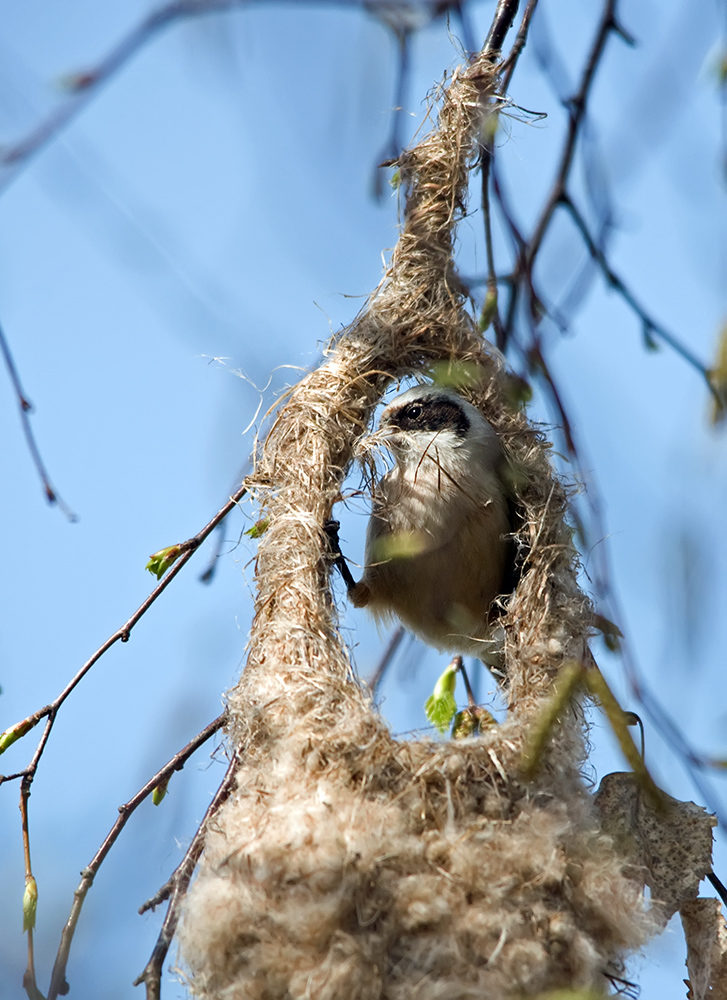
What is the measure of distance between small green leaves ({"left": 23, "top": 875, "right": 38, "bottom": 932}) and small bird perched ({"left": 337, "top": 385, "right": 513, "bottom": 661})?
0.99m

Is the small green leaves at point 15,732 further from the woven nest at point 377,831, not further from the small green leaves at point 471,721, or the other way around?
the small green leaves at point 471,721

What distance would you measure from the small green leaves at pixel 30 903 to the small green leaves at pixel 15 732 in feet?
0.90

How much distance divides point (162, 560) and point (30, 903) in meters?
0.78

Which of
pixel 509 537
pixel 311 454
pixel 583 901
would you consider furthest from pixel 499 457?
pixel 583 901

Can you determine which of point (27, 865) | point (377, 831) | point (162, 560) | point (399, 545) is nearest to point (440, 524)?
point (399, 545)

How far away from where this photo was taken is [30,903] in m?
1.91

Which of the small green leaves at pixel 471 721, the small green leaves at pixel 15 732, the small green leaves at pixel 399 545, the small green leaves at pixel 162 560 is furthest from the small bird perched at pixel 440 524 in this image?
the small green leaves at pixel 15 732

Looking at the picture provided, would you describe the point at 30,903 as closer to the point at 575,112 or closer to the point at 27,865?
the point at 27,865

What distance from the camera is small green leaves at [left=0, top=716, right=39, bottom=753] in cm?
209

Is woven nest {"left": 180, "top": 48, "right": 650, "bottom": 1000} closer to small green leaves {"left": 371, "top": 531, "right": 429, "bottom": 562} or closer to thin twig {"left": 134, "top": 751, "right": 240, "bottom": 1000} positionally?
thin twig {"left": 134, "top": 751, "right": 240, "bottom": 1000}

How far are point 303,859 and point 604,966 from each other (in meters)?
0.55

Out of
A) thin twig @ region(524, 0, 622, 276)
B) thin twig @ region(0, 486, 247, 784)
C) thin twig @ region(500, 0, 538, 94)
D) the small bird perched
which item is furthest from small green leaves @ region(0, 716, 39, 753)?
thin twig @ region(500, 0, 538, 94)

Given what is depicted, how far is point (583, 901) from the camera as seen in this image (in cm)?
176

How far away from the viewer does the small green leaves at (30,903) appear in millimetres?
1894
